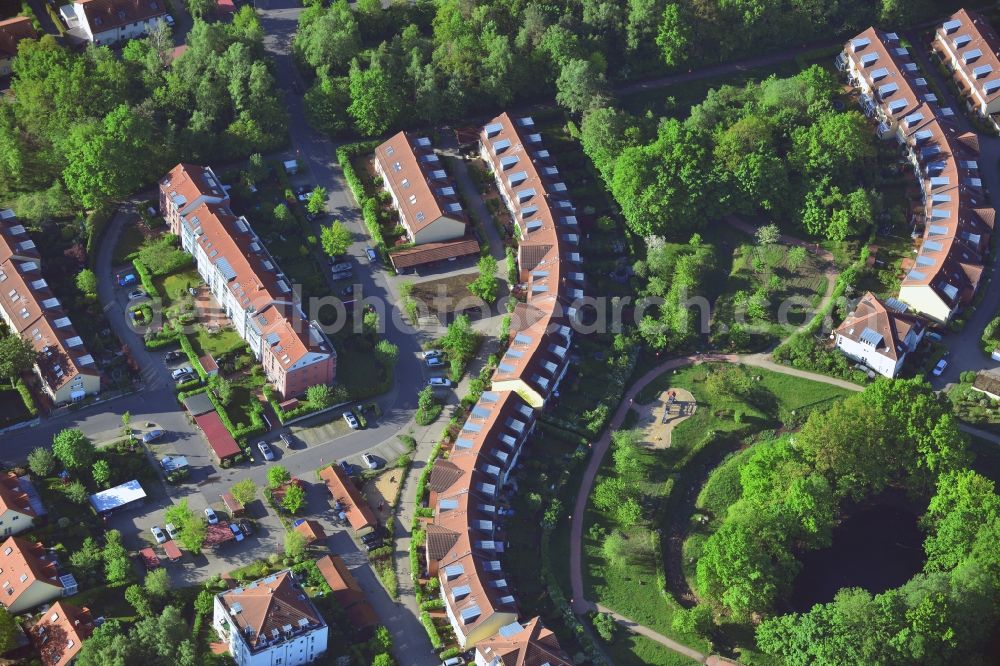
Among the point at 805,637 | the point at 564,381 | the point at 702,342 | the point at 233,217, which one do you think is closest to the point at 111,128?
the point at 233,217

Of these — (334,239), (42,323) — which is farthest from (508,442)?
(42,323)

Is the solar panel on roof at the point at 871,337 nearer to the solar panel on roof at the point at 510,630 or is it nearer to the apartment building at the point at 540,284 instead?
the apartment building at the point at 540,284

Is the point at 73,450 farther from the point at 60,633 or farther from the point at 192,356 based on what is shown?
the point at 60,633

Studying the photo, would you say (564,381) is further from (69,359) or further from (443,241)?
(69,359)

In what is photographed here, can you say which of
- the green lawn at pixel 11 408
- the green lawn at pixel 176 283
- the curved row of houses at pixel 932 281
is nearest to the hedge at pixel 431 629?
the green lawn at pixel 11 408

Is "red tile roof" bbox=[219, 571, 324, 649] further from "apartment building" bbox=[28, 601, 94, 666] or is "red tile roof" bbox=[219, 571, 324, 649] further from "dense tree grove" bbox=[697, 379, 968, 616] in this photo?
"dense tree grove" bbox=[697, 379, 968, 616]

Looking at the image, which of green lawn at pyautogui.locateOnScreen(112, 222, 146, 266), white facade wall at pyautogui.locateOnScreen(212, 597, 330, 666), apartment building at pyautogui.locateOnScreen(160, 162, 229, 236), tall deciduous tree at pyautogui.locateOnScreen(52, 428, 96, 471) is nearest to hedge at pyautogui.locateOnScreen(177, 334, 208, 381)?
green lawn at pyautogui.locateOnScreen(112, 222, 146, 266)

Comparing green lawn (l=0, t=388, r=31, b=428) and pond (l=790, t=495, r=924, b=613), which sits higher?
green lawn (l=0, t=388, r=31, b=428)
